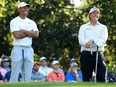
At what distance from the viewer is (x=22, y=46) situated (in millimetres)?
10758

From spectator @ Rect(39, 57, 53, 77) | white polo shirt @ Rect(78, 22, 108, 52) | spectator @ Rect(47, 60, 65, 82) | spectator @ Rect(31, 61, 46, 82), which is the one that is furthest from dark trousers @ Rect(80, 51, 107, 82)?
spectator @ Rect(39, 57, 53, 77)

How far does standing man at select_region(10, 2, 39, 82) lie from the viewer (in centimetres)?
1075

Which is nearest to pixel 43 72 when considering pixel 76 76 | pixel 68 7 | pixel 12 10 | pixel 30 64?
pixel 76 76

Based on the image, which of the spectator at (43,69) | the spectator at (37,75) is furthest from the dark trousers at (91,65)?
the spectator at (43,69)

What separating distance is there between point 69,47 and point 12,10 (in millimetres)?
3378

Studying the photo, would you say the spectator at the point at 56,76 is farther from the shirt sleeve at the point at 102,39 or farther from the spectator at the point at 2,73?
the shirt sleeve at the point at 102,39

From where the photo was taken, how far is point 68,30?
21781 mm

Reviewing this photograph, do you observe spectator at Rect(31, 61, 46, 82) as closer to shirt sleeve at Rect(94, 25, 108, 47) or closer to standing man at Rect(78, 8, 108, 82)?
standing man at Rect(78, 8, 108, 82)

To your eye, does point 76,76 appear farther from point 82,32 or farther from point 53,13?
point 53,13

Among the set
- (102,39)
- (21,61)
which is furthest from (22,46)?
(102,39)

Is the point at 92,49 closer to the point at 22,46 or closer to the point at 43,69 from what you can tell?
the point at 22,46

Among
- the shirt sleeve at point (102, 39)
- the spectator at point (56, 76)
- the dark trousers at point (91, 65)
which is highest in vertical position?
the shirt sleeve at point (102, 39)

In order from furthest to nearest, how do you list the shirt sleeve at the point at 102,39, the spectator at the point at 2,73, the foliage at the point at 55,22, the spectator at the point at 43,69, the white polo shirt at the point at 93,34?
1. the foliage at the point at 55,22
2. the spectator at the point at 43,69
3. the spectator at the point at 2,73
4. the white polo shirt at the point at 93,34
5. the shirt sleeve at the point at 102,39

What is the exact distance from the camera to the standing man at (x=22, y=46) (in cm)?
1075
